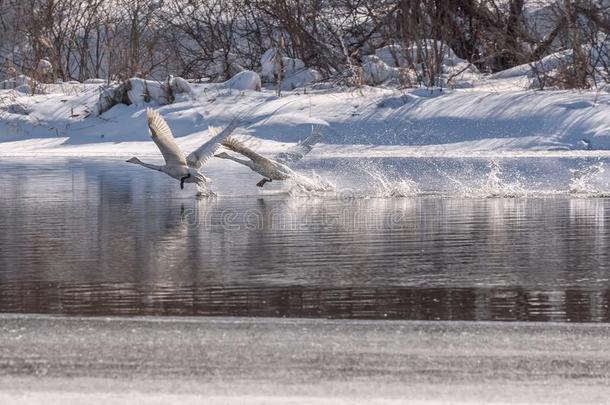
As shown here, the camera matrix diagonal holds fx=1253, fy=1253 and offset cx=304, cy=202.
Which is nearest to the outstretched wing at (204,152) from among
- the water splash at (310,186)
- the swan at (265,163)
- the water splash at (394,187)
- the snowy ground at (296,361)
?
the swan at (265,163)

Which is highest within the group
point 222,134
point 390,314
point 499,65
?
point 499,65

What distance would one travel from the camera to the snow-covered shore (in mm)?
19578

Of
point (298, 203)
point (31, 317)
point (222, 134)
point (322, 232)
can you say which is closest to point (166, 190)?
point (222, 134)

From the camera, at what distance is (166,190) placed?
1417 cm

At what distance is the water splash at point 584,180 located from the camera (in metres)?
12.6

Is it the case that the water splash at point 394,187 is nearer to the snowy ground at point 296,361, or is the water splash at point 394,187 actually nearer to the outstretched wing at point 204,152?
the outstretched wing at point 204,152

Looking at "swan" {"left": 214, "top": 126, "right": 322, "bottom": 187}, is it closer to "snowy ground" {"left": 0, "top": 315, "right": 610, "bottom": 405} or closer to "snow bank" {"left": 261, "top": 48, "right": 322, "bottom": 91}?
"snowy ground" {"left": 0, "top": 315, "right": 610, "bottom": 405}

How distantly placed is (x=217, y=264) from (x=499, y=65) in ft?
57.0

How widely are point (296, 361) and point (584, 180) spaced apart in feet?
28.9

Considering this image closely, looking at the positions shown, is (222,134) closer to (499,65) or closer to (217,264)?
(217,264)

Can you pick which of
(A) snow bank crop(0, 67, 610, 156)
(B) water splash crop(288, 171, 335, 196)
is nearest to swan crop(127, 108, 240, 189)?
(B) water splash crop(288, 171, 335, 196)

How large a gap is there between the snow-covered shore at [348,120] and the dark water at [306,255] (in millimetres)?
6502

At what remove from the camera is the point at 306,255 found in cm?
831

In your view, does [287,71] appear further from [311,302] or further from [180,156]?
[311,302]
